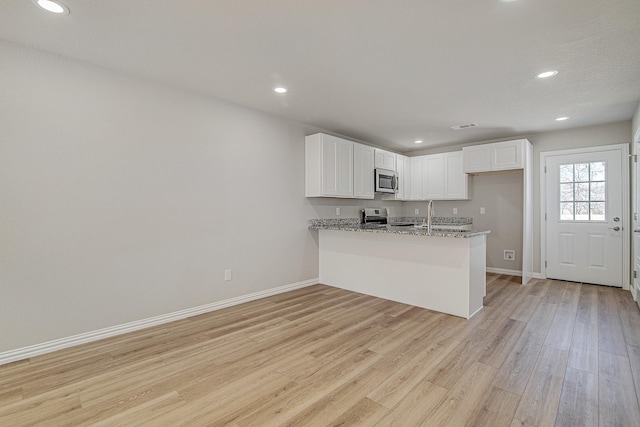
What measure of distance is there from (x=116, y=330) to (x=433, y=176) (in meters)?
5.59

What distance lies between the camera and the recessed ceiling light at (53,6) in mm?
1946

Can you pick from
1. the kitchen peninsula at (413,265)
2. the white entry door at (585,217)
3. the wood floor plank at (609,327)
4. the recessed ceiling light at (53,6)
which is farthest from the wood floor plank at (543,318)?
the recessed ceiling light at (53,6)

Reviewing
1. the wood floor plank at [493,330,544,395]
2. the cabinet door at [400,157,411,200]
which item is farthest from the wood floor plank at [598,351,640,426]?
the cabinet door at [400,157,411,200]

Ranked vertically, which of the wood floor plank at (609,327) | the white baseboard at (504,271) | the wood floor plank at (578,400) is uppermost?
the white baseboard at (504,271)

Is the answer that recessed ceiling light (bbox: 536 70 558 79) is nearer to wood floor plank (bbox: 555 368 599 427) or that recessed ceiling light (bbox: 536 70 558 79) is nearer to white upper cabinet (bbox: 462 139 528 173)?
white upper cabinet (bbox: 462 139 528 173)

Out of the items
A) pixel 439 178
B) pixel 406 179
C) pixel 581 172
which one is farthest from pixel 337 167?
pixel 581 172

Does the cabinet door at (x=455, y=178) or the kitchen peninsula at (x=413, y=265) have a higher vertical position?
the cabinet door at (x=455, y=178)

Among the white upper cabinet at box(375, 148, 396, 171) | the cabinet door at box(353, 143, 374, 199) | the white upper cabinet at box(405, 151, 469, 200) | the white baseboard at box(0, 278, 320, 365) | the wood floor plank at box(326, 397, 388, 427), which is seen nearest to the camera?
the wood floor plank at box(326, 397, 388, 427)

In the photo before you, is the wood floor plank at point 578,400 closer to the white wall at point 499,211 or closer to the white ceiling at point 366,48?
the white ceiling at point 366,48

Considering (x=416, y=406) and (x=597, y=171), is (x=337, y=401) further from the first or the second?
(x=597, y=171)

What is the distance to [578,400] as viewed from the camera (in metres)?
1.91

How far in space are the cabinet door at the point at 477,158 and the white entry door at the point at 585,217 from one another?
0.92 meters

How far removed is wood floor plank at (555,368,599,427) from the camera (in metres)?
1.73

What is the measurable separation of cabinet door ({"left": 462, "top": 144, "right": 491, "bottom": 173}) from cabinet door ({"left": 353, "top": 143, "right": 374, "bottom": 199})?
5.58 ft
